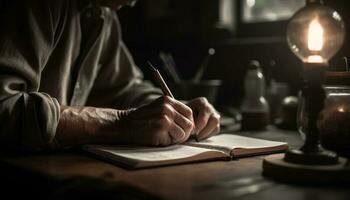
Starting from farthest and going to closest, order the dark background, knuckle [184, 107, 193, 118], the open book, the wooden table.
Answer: the dark background
knuckle [184, 107, 193, 118]
the open book
the wooden table

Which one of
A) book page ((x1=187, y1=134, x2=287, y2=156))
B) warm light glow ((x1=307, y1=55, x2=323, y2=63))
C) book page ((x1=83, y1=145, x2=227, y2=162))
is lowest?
book page ((x1=187, y1=134, x2=287, y2=156))

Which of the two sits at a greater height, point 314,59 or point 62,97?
point 314,59

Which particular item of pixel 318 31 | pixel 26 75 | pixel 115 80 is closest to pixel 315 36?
pixel 318 31

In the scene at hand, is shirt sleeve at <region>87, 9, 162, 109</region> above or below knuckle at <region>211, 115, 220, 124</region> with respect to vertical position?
above

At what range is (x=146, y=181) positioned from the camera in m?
0.89

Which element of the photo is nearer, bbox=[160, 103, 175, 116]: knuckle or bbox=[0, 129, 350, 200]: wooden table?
bbox=[0, 129, 350, 200]: wooden table

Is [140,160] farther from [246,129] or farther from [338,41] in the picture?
[246,129]

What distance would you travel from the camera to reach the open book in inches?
40.4

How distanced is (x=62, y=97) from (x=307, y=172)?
822 mm

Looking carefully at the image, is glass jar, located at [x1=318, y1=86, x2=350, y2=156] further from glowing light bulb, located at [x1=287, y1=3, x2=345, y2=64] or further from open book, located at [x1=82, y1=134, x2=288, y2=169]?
glowing light bulb, located at [x1=287, y1=3, x2=345, y2=64]

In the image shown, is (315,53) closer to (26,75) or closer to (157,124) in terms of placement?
(157,124)

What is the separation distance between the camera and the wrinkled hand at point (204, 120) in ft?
4.39

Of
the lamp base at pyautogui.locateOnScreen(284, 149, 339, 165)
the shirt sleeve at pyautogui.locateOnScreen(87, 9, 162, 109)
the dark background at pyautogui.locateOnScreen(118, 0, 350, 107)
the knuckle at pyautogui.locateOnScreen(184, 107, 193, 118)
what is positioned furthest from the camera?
the dark background at pyautogui.locateOnScreen(118, 0, 350, 107)

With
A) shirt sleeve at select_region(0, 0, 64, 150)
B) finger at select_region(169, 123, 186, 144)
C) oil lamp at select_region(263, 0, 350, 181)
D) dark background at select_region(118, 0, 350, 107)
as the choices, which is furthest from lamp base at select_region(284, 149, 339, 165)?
dark background at select_region(118, 0, 350, 107)
